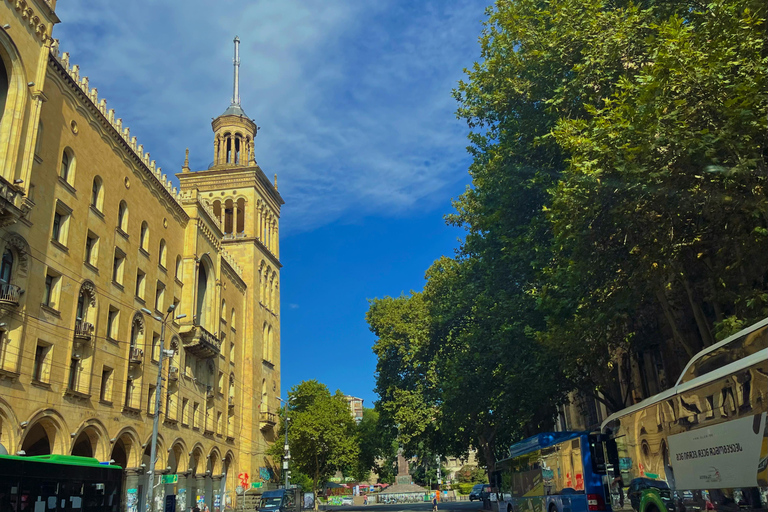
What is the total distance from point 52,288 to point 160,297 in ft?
33.3

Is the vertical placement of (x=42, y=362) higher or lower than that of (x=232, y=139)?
lower

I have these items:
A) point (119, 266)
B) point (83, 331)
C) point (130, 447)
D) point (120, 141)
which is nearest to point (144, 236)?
point (119, 266)

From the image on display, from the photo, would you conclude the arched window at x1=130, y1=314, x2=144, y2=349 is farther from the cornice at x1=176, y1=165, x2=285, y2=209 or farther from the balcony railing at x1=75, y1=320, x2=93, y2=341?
the cornice at x1=176, y1=165, x2=285, y2=209

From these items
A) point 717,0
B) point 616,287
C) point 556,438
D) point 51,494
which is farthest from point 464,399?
point 717,0

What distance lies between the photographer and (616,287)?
16.0 meters

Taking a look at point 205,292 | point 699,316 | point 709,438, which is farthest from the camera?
point 205,292

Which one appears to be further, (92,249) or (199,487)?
(199,487)

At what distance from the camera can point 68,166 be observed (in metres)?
24.8

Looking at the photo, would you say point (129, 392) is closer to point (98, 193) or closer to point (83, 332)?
point (83, 332)

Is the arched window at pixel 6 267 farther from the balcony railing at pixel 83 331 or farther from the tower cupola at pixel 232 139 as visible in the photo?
the tower cupola at pixel 232 139

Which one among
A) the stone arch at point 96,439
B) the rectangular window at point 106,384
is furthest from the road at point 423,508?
the rectangular window at point 106,384

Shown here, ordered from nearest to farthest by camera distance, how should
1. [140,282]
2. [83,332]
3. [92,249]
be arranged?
[83,332]
[92,249]
[140,282]

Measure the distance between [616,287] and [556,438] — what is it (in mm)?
4802

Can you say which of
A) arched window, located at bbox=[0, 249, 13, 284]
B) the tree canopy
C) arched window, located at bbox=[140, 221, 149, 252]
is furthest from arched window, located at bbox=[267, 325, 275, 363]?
arched window, located at bbox=[0, 249, 13, 284]
